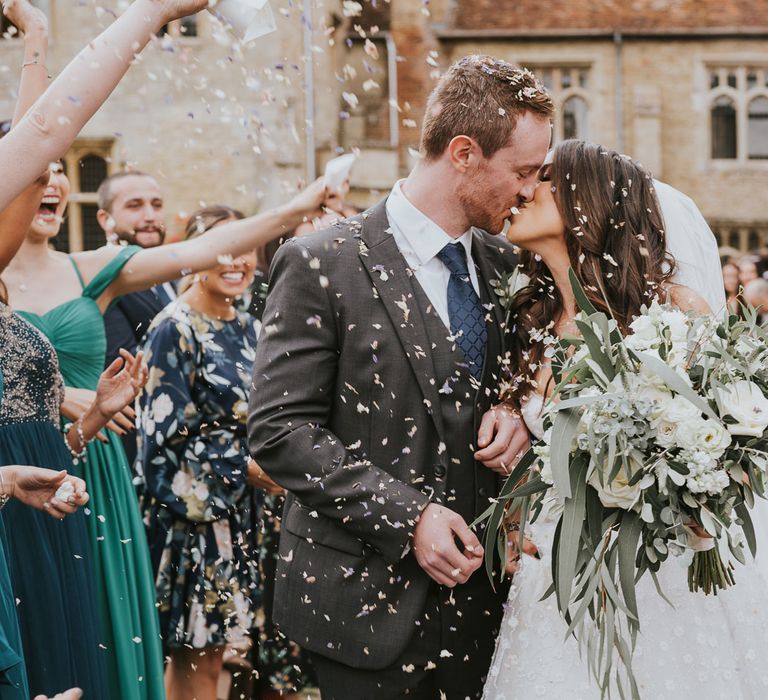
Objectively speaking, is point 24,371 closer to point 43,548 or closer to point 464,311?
point 43,548

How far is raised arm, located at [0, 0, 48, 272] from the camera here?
9.66 ft

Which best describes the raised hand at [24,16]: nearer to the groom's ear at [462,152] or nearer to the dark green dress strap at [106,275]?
the groom's ear at [462,152]

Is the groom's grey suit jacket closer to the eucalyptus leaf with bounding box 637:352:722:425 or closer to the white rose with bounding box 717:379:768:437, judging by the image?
the eucalyptus leaf with bounding box 637:352:722:425

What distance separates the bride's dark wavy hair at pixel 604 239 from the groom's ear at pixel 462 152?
1.30ft

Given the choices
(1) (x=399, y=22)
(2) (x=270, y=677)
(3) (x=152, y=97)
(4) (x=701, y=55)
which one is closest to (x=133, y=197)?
(2) (x=270, y=677)

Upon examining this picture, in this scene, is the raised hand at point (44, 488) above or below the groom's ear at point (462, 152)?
below

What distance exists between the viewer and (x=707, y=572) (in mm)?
3033

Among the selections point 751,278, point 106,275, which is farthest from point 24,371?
point 751,278

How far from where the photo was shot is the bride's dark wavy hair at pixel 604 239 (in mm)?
3424

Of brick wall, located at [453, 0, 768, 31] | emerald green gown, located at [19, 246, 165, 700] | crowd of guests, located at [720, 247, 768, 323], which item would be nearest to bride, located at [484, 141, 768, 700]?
emerald green gown, located at [19, 246, 165, 700]

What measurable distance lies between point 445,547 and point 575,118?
23.1 m

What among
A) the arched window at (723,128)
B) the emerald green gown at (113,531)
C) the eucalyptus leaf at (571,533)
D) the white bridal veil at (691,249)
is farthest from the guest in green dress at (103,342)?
the arched window at (723,128)

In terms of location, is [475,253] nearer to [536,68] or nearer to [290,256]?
[290,256]

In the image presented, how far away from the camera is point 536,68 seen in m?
24.4
